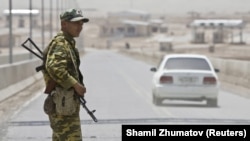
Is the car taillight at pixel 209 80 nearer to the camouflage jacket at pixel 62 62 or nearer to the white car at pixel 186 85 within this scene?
the white car at pixel 186 85

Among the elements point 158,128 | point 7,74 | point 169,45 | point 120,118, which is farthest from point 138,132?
point 169,45

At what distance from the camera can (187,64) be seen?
22.1 m

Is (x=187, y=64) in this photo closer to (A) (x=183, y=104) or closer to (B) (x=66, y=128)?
(A) (x=183, y=104)

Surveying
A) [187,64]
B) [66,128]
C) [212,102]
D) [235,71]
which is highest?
[66,128]

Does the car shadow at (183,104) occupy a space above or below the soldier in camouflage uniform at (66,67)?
below

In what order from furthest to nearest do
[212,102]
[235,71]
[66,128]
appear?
[235,71], [212,102], [66,128]

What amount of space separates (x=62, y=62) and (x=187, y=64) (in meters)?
15.0

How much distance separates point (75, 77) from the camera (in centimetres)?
739

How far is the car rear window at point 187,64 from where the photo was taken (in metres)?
22.0

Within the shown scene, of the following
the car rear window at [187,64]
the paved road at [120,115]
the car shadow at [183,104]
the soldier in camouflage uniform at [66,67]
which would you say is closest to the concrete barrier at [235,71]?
the paved road at [120,115]

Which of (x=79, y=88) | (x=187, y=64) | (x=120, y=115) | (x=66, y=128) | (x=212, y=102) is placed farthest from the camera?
(x=187, y=64)

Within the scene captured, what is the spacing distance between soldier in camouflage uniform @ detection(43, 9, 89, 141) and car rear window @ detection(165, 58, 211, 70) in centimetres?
1457

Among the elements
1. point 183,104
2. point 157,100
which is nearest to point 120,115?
point 157,100

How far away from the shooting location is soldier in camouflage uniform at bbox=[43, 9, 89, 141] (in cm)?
722
